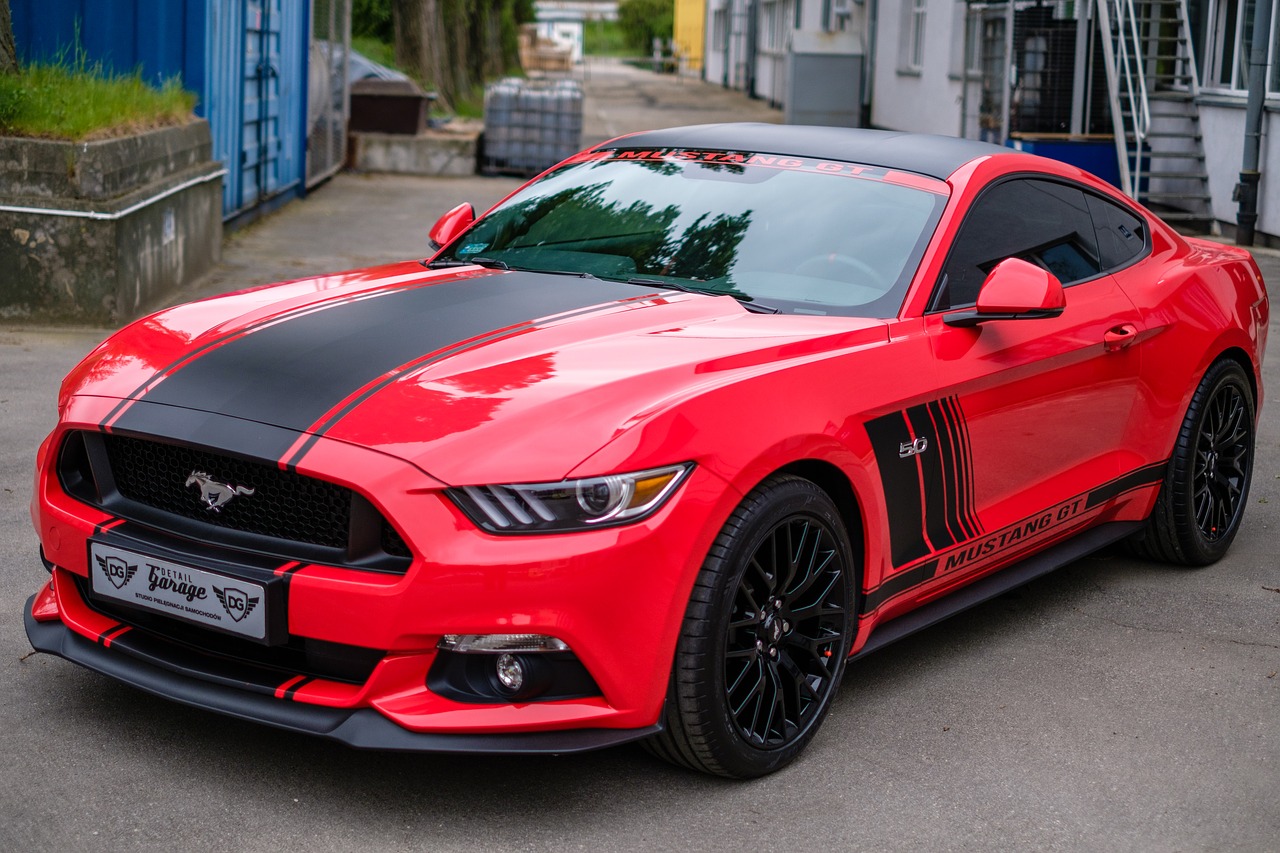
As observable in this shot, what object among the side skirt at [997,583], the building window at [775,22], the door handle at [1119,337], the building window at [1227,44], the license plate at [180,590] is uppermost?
the building window at [775,22]

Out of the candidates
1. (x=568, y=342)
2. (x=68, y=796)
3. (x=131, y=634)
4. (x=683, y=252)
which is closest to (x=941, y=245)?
(x=683, y=252)

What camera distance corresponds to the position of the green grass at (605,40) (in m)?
96.2

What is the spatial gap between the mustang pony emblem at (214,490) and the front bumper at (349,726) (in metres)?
0.38

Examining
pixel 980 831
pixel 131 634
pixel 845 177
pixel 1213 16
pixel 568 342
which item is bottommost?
pixel 980 831

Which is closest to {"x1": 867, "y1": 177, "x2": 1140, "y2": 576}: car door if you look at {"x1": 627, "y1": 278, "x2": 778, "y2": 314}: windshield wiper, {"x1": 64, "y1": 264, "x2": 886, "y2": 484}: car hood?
{"x1": 64, "y1": 264, "x2": 886, "y2": 484}: car hood

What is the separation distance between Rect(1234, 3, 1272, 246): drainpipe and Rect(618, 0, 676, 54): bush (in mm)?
74788

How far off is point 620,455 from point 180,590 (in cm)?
97

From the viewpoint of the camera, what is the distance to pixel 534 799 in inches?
135

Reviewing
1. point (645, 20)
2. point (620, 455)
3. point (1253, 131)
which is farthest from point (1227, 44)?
point (645, 20)

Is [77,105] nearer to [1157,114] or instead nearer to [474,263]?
[474,263]

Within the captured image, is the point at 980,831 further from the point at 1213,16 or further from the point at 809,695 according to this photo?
the point at 1213,16

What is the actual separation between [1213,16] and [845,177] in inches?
545

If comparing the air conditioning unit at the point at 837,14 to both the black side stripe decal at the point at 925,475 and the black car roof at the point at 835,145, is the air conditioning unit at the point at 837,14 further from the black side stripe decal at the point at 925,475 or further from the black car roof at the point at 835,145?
the black side stripe decal at the point at 925,475

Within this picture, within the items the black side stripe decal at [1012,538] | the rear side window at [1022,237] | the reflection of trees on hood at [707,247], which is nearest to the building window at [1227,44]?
the rear side window at [1022,237]
